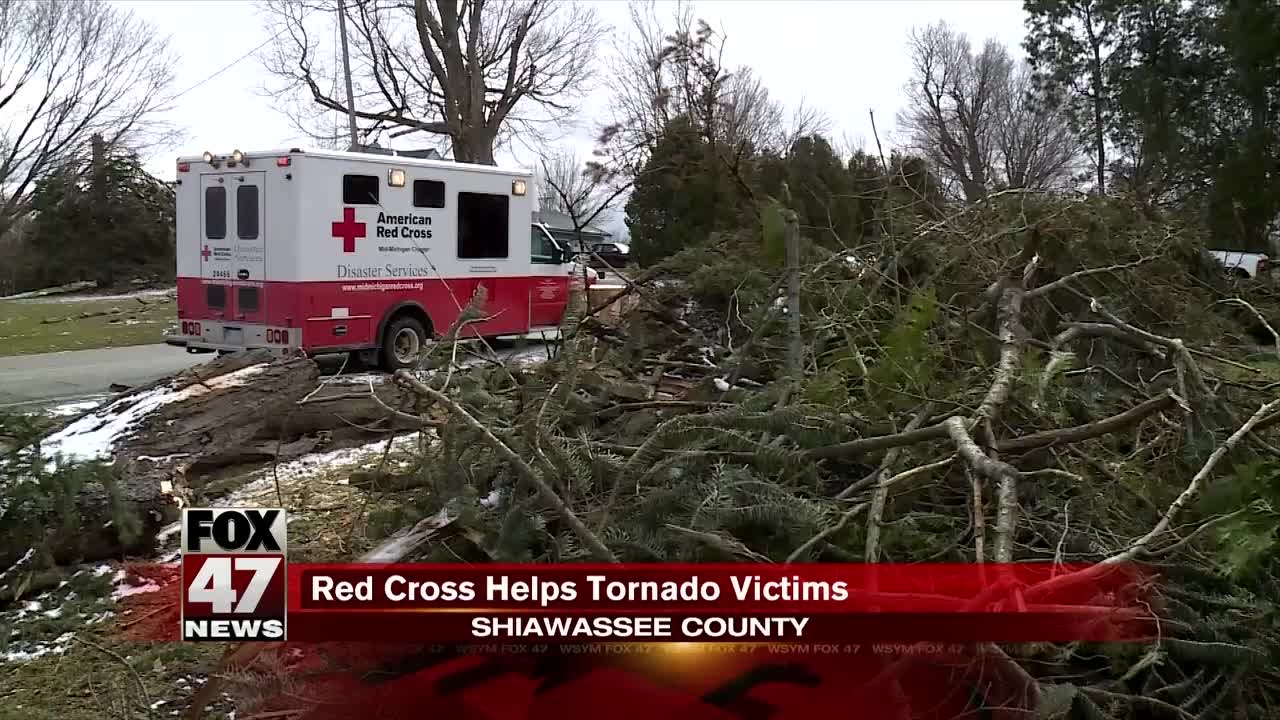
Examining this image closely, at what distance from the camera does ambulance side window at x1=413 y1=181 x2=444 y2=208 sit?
36.6 ft

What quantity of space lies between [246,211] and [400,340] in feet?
6.50

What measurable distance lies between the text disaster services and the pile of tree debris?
114 mm

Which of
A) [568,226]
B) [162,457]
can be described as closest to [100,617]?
[162,457]

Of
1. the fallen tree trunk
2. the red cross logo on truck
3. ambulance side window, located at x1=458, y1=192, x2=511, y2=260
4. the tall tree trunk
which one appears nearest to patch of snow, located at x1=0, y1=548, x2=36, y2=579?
the fallen tree trunk

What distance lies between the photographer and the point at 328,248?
1049 centimetres

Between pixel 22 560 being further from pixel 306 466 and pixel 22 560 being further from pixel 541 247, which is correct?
pixel 541 247

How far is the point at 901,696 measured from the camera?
2674 millimetres

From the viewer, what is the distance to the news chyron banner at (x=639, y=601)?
8.84ft

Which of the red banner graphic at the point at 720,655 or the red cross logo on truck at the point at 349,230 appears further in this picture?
the red cross logo on truck at the point at 349,230

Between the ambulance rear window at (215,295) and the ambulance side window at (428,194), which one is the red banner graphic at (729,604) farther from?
the ambulance rear window at (215,295)

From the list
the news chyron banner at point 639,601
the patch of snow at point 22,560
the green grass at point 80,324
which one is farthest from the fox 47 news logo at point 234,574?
the green grass at point 80,324

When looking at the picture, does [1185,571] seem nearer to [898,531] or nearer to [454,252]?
[898,531]

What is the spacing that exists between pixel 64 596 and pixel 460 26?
2575 centimetres

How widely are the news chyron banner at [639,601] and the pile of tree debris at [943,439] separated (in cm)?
8
